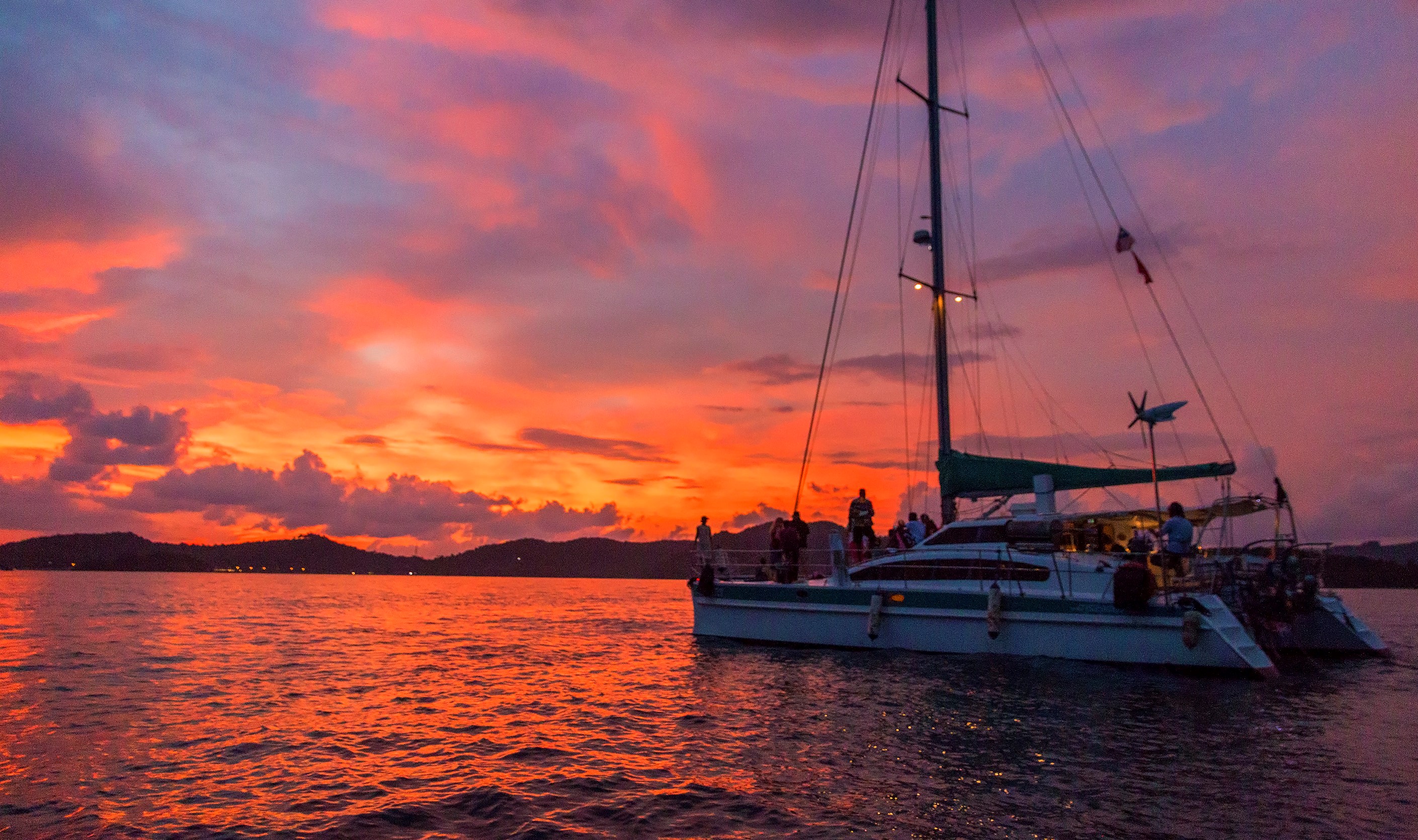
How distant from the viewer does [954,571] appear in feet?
60.0

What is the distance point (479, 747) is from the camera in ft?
36.4

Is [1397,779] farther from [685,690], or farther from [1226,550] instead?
[1226,550]

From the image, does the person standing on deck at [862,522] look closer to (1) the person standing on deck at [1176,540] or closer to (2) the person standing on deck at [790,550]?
(2) the person standing on deck at [790,550]

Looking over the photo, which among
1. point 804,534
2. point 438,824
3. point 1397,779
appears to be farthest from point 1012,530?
point 438,824

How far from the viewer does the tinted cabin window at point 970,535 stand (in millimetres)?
18234

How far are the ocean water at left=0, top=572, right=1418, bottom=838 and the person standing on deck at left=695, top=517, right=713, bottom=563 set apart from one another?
2757 mm

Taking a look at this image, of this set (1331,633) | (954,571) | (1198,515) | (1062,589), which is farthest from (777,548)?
(1331,633)

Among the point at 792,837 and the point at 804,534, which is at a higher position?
the point at 804,534

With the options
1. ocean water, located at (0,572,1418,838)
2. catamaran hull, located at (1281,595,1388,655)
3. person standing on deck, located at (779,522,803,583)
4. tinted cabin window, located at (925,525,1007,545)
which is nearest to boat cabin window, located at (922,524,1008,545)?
tinted cabin window, located at (925,525,1007,545)

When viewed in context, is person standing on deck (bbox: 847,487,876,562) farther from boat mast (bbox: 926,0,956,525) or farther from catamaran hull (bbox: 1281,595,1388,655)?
catamaran hull (bbox: 1281,595,1388,655)

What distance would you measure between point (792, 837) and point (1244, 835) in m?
3.90

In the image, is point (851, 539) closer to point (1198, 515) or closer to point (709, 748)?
point (1198, 515)

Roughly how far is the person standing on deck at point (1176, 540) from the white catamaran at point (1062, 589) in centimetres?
9

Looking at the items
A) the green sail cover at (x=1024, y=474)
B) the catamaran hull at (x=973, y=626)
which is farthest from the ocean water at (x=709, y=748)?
the green sail cover at (x=1024, y=474)
